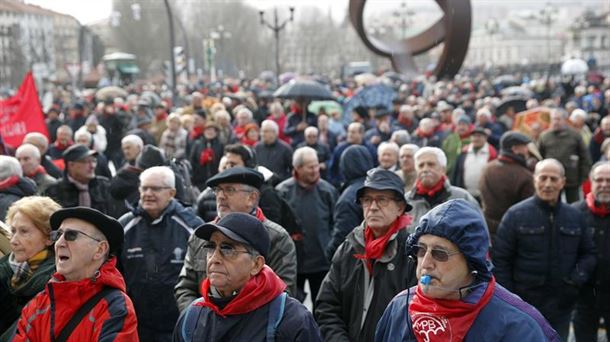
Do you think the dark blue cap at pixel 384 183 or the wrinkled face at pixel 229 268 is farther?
the dark blue cap at pixel 384 183

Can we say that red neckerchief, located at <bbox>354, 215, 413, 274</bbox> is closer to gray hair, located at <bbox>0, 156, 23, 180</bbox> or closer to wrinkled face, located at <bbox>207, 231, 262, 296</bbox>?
wrinkled face, located at <bbox>207, 231, 262, 296</bbox>

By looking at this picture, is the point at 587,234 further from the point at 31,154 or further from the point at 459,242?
the point at 31,154

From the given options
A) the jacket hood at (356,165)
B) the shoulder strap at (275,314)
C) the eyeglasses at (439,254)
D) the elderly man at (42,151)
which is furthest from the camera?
the elderly man at (42,151)

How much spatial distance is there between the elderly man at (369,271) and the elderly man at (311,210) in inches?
105

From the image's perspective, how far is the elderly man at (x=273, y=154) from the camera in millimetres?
10656

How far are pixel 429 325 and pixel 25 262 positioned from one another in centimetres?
240

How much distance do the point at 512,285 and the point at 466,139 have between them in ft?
17.0

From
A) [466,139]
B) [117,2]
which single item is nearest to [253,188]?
[466,139]

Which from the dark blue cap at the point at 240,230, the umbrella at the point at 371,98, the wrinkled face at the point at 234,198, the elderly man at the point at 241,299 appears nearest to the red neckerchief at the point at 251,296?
the elderly man at the point at 241,299

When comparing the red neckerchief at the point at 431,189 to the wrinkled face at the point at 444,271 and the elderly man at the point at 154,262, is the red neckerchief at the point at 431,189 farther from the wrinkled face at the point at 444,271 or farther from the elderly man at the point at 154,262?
the wrinkled face at the point at 444,271

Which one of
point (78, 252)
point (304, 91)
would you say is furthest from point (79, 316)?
point (304, 91)

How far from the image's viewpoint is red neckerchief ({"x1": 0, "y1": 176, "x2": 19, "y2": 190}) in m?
7.02

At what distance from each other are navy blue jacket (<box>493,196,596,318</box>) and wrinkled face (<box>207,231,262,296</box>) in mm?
2978

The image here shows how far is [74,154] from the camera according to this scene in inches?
303
